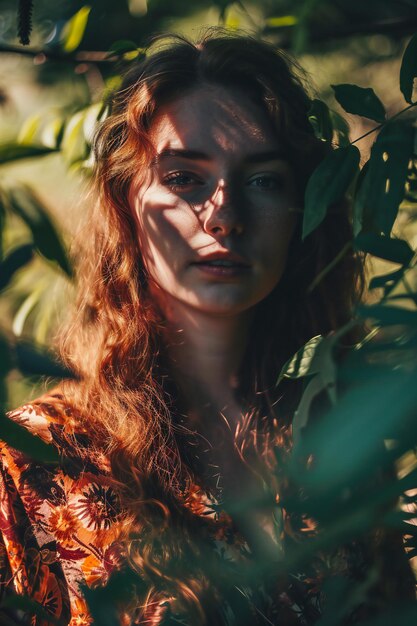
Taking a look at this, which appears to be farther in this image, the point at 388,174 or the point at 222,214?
the point at 222,214

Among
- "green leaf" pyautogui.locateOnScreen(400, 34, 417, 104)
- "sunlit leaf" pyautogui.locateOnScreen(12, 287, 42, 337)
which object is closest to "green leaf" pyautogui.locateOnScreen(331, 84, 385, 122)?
"green leaf" pyautogui.locateOnScreen(400, 34, 417, 104)

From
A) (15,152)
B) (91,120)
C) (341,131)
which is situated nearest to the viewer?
(15,152)

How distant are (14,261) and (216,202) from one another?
0.52 meters

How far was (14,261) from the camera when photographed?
22.2 inches

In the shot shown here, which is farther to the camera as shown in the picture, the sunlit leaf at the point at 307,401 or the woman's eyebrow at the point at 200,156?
the woman's eyebrow at the point at 200,156

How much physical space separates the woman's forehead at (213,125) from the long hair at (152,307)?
0.02 meters

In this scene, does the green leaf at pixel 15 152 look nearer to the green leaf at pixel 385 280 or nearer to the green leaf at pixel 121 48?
the green leaf at pixel 385 280

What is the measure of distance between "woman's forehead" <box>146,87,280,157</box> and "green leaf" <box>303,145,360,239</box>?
352mm

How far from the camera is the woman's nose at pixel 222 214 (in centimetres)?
104

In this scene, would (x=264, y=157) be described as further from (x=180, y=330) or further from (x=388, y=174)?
(x=388, y=174)

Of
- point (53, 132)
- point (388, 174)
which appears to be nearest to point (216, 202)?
point (53, 132)

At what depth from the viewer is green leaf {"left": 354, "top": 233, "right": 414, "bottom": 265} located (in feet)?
2.06

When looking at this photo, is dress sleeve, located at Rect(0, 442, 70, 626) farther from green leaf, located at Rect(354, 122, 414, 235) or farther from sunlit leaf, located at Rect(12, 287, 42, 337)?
green leaf, located at Rect(354, 122, 414, 235)

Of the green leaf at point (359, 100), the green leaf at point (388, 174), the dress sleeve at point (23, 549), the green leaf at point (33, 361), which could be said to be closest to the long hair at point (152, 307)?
the dress sleeve at point (23, 549)
